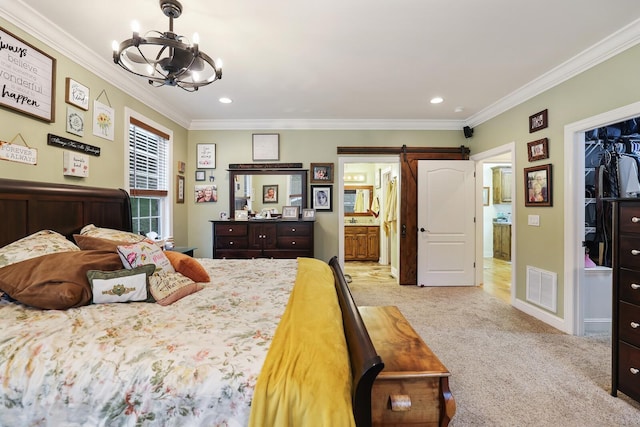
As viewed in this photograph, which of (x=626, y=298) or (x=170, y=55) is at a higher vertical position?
(x=170, y=55)

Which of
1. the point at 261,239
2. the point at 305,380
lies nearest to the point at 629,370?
the point at 305,380

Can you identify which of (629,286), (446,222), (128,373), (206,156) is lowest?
(128,373)

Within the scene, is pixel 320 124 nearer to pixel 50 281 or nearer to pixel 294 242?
pixel 294 242

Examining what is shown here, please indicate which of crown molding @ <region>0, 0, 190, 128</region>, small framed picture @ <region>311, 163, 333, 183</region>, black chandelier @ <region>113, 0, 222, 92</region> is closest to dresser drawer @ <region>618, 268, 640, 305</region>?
black chandelier @ <region>113, 0, 222, 92</region>

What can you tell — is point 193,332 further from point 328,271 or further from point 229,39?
point 229,39

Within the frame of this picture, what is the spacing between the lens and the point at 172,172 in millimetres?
3982

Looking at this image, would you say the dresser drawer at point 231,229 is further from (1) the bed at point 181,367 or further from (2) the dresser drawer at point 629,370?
(2) the dresser drawer at point 629,370

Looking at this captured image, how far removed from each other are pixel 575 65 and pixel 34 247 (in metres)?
4.50

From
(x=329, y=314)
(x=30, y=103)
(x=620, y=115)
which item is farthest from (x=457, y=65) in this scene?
(x=30, y=103)

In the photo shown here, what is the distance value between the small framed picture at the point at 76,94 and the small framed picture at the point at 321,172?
279 centimetres

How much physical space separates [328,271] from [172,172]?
2904 millimetres

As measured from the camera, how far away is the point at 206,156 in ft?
14.6

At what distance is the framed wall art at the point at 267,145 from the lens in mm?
4438

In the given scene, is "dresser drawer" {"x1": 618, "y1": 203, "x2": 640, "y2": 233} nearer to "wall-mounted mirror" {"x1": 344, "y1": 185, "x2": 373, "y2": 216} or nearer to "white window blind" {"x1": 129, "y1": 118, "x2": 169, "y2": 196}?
"white window blind" {"x1": 129, "y1": 118, "x2": 169, "y2": 196}
